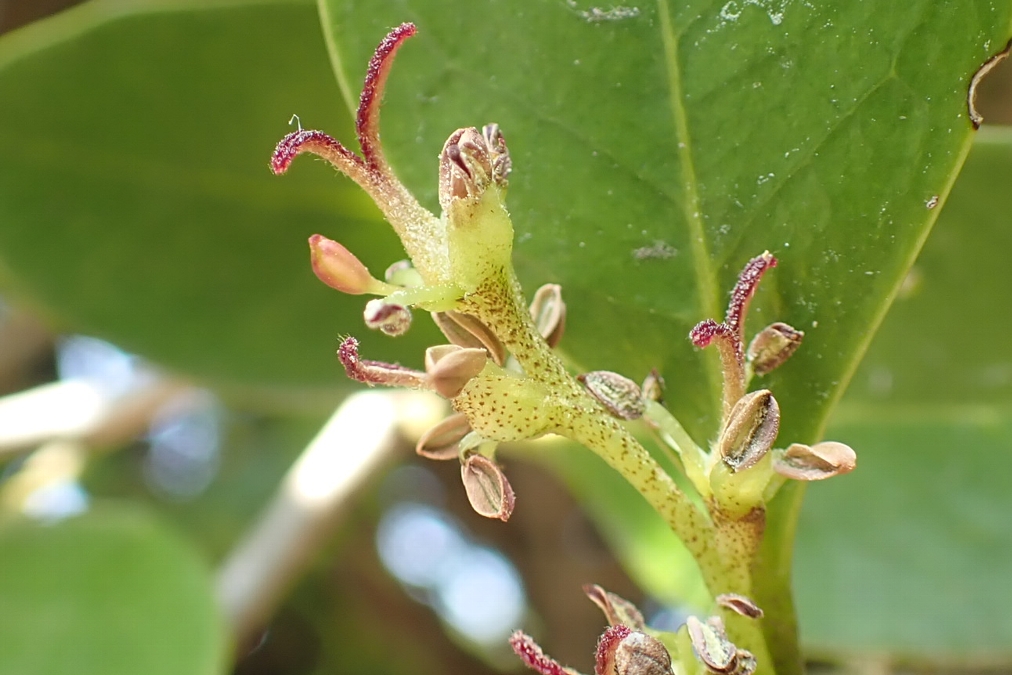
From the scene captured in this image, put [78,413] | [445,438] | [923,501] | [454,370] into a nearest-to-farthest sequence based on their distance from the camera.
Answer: [454,370] < [445,438] < [923,501] < [78,413]

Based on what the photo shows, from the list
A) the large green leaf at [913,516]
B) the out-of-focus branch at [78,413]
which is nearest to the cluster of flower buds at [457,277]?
the large green leaf at [913,516]

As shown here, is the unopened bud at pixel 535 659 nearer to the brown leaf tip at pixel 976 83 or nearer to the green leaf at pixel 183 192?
the brown leaf tip at pixel 976 83

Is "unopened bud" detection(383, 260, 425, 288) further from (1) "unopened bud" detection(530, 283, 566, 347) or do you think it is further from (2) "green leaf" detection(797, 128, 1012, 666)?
(2) "green leaf" detection(797, 128, 1012, 666)

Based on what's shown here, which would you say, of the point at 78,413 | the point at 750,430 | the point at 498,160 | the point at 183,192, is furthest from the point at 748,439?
the point at 78,413

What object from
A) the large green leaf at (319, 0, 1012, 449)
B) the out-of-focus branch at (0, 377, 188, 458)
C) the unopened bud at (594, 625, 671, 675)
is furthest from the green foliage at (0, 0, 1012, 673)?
the out-of-focus branch at (0, 377, 188, 458)

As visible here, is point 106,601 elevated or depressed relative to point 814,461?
depressed

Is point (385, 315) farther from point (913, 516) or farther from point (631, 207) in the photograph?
point (913, 516)
